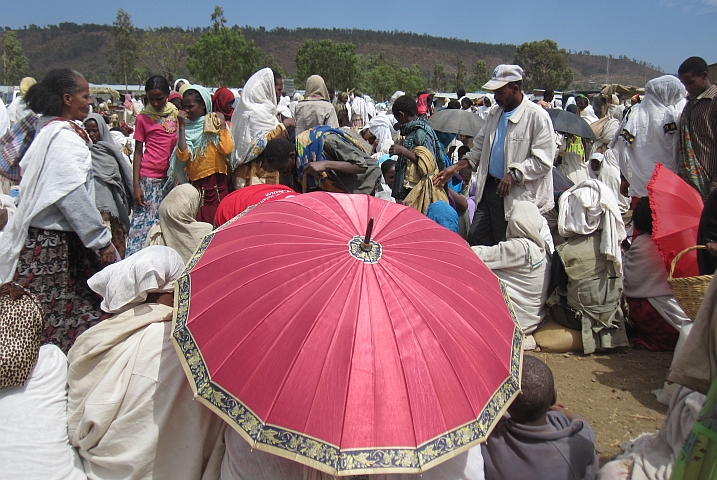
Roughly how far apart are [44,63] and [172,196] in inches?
6331

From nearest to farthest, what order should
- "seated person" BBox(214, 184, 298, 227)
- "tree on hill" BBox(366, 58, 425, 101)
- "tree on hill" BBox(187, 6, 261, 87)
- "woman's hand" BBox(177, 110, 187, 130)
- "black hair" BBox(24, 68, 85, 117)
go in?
"black hair" BBox(24, 68, 85, 117) → "seated person" BBox(214, 184, 298, 227) → "woman's hand" BBox(177, 110, 187, 130) → "tree on hill" BBox(187, 6, 261, 87) → "tree on hill" BBox(366, 58, 425, 101)

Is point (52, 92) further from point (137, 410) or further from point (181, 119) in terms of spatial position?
point (137, 410)

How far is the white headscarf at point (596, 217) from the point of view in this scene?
4.18 meters

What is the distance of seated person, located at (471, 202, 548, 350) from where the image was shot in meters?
4.19

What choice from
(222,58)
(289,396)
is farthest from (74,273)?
(222,58)

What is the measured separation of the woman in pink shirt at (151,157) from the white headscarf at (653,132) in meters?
4.90

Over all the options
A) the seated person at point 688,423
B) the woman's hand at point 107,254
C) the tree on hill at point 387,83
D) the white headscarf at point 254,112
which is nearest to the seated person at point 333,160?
the white headscarf at point 254,112

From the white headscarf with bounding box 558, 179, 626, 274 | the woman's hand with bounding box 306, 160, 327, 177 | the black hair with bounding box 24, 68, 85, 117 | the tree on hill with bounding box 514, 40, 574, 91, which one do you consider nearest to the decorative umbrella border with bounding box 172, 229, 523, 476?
the black hair with bounding box 24, 68, 85, 117

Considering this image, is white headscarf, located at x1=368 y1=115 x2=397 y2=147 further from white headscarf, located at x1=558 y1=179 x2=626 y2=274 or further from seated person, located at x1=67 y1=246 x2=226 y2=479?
seated person, located at x1=67 y1=246 x2=226 y2=479

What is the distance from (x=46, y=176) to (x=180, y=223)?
1092mm

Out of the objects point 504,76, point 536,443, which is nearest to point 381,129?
point 504,76

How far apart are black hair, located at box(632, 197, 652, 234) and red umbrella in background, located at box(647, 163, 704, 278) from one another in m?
0.26

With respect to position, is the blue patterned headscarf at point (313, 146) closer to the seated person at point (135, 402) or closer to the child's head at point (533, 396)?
the seated person at point (135, 402)

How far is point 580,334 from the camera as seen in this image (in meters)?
4.32
